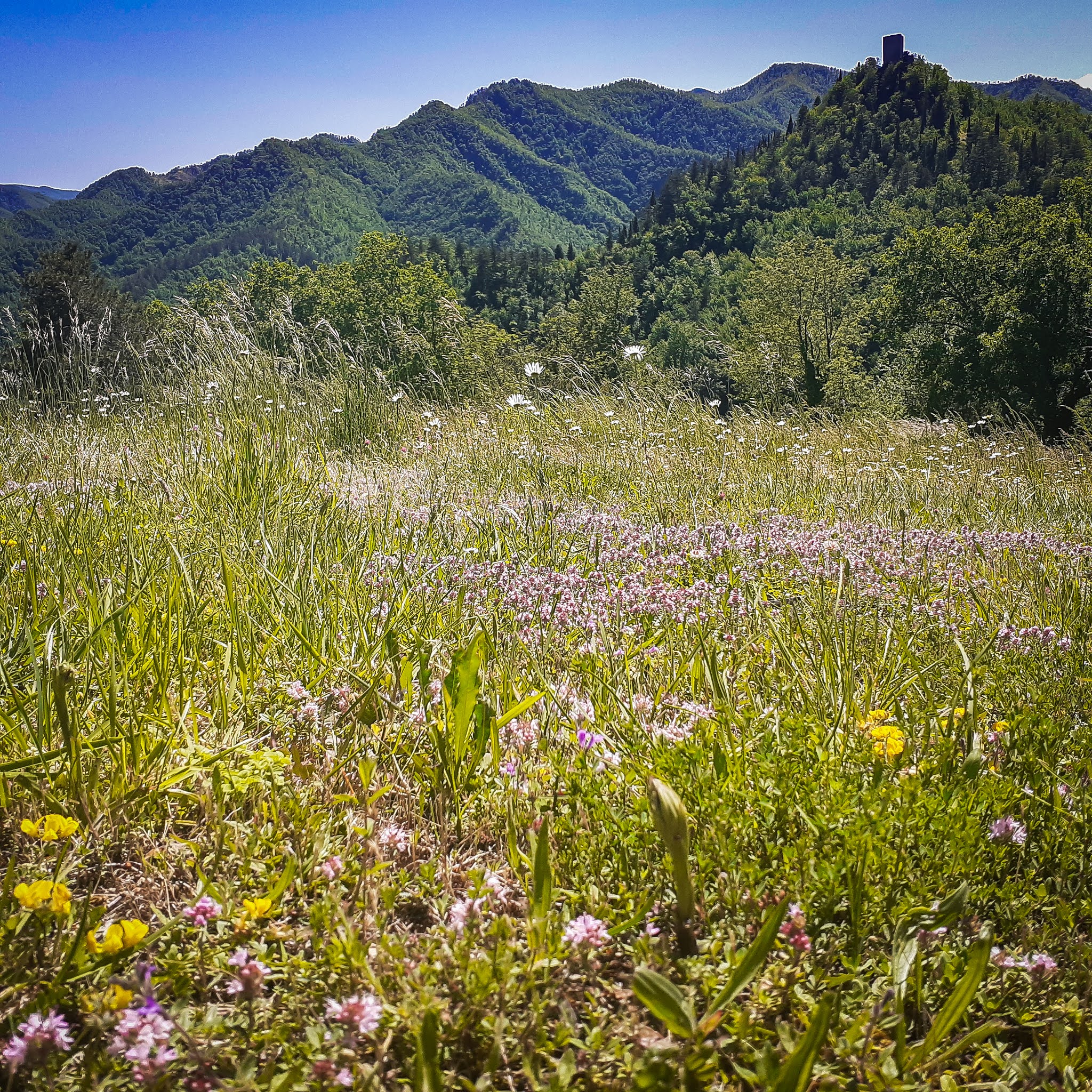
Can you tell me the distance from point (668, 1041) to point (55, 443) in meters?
5.77

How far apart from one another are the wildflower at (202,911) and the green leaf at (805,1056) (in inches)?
37.5

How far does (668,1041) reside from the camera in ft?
3.51

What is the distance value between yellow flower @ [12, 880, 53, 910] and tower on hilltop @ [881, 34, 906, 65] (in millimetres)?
176021

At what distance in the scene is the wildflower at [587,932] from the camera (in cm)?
119

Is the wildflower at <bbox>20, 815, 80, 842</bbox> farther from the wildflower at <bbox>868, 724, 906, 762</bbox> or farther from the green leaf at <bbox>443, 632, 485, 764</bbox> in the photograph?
the wildflower at <bbox>868, 724, 906, 762</bbox>

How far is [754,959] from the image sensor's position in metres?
1.06

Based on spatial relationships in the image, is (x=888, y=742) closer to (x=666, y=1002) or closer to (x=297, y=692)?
(x=666, y=1002)

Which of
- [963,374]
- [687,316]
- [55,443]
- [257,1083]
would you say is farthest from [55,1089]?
[687,316]

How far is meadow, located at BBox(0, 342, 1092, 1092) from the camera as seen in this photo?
1.07 m

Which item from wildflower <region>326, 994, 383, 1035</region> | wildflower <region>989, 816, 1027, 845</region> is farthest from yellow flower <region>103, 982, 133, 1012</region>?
wildflower <region>989, 816, 1027, 845</region>

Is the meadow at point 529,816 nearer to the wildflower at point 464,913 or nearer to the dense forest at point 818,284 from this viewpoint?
the wildflower at point 464,913

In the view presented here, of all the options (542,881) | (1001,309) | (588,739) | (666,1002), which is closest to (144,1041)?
(542,881)

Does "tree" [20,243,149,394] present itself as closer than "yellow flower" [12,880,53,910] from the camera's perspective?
No

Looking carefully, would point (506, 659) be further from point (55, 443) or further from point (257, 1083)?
point (55, 443)
